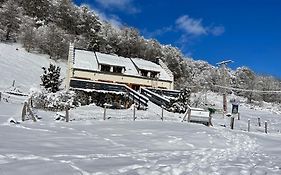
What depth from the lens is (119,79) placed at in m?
41.2

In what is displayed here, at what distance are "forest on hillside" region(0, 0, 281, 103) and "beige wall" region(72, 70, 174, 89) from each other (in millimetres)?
17766

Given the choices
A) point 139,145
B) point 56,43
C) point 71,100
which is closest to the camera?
point 139,145

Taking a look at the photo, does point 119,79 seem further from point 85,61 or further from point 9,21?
point 9,21

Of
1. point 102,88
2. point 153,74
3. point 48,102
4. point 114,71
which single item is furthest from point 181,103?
point 153,74

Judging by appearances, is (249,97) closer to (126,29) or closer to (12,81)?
(126,29)

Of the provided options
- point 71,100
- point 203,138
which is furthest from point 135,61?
point 203,138

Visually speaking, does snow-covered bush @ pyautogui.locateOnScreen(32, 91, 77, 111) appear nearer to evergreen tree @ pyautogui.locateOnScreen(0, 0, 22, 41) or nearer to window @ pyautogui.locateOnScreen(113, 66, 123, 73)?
window @ pyautogui.locateOnScreen(113, 66, 123, 73)

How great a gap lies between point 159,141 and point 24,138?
16.7 ft

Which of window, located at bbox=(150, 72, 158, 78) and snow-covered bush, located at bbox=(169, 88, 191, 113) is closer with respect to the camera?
snow-covered bush, located at bbox=(169, 88, 191, 113)

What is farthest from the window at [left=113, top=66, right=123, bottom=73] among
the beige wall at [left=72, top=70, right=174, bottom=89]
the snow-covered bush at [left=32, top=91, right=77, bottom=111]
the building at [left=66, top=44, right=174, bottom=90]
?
the snow-covered bush at [left=32, top=91, right=77, bottom=111]

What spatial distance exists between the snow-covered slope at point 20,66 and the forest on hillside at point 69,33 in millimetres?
3063

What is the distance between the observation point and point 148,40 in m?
75.0

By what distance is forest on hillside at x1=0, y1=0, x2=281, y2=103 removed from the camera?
61.8 metres

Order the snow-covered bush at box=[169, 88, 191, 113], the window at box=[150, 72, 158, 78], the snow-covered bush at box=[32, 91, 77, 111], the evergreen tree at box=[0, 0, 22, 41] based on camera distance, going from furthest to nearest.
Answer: the evergreen tree at box=[0, 0, 22, 41]
the window at box=[150, 72, 158, 78]
the snow-covered bush at box=[169, 88, 191, 113]
the snow-covered bush at box=[32, 91, 77, 111]
